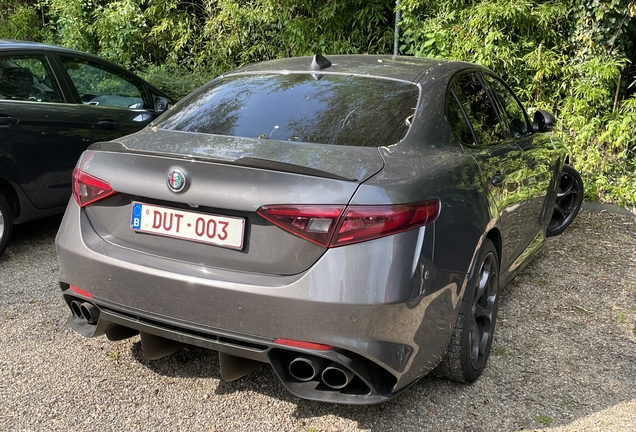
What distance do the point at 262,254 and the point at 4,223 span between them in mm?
2875

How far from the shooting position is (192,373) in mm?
2941

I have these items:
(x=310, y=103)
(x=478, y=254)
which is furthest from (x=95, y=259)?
(x=478, y=254)

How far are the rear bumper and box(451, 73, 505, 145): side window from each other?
101 centimetres

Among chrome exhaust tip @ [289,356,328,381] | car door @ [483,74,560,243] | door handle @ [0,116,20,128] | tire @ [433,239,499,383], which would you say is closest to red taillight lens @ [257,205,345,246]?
chrome exhaust tip @ [289,356,328,381]

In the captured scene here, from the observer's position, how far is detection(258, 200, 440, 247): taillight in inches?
84.1

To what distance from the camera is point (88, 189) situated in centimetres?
257

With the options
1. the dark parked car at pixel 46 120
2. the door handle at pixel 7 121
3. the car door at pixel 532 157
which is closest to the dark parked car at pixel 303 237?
the car door at pixel 532 157

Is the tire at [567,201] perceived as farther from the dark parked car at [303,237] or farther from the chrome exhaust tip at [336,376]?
the chrome exhaust tip at [336,376]

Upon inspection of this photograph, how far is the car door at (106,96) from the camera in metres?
4.91

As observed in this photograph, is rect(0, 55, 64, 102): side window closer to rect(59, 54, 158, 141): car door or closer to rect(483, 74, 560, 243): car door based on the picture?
rect(59, 54, 158, 141): car door

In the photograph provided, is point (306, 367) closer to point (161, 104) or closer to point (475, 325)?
point (475, 325)

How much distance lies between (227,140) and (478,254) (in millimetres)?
1174

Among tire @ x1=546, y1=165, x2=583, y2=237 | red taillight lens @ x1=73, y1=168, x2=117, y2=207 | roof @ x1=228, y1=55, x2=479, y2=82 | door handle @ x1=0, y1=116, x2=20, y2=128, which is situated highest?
roof @ x1=228, y1=55, x2=479, y2=82

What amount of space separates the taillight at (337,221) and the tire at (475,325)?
693 millimetres
